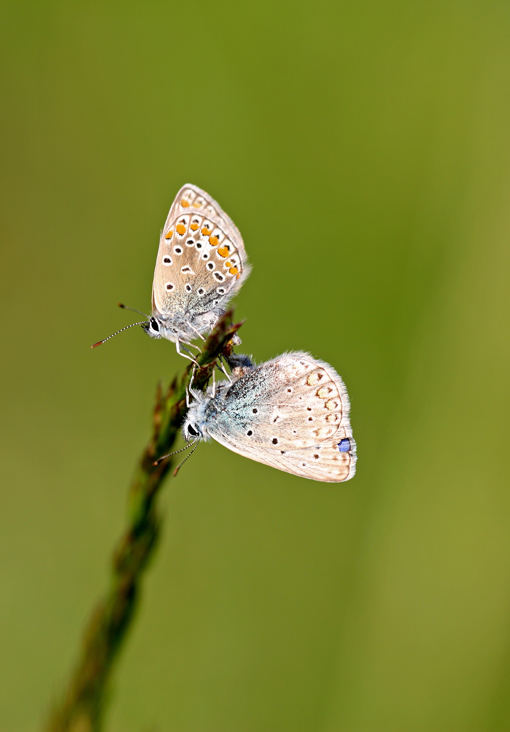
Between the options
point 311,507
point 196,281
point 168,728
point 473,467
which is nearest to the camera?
point 196,281

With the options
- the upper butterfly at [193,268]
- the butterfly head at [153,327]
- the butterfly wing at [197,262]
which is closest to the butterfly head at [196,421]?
the upper butterfly at [193,268]

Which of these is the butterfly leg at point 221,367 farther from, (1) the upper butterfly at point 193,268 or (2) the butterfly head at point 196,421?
(1) the upper butterfly at point 193,268

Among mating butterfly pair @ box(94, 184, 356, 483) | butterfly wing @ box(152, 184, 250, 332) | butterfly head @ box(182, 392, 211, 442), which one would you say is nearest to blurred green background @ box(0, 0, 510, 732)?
butterfly wing @ box(152, 184, 250, 332)

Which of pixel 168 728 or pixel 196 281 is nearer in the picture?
pixel 196 281

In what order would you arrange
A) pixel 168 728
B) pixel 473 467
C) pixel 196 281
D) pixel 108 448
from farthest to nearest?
pixel 108 448, pixel 473 467, pixel 168 728, pixel 196 281

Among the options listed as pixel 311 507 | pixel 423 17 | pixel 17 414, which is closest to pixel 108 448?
pixel 17 414

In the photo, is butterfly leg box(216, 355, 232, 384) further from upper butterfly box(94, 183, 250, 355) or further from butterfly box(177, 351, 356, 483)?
upper butterfly box(94, 183, 250, 355)

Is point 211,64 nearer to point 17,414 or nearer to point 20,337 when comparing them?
point 20,337
